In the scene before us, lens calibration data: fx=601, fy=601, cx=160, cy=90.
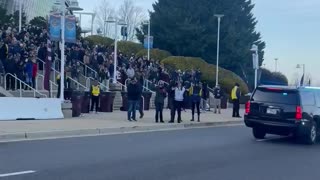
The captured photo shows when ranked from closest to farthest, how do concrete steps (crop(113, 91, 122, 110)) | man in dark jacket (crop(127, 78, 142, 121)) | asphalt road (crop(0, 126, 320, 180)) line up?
asphalt road (crop(0, 126, 320, 180)), man in dark jacket (crop(127, 78, 142, 121)), concrete steps (crop(113, 91, 122, 110))

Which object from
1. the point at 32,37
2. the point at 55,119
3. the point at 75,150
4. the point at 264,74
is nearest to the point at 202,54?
the point at 264,74

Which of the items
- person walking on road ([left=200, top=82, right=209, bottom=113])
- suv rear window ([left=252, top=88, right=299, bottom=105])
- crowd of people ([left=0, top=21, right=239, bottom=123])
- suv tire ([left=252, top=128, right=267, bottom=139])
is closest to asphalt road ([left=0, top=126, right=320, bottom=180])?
suv tire ([left=252, top=128, right=267, bottom=139])

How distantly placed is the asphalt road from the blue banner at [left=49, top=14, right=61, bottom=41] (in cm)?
768

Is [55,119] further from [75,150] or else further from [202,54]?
[202,54]

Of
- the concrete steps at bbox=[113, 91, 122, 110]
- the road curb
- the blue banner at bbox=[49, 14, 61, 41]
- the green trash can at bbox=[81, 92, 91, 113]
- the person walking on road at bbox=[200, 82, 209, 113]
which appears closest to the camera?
the road curb

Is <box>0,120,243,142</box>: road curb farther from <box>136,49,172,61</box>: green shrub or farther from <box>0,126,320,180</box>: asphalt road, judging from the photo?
<box>136,49,172,61</box>: green shrub

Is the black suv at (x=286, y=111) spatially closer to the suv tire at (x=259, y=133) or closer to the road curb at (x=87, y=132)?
the suv tire at (x=259, y=133)

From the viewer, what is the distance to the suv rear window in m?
19.1

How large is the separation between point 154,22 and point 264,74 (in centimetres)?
1454

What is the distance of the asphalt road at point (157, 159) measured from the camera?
452 inches

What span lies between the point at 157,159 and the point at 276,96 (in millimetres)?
6888

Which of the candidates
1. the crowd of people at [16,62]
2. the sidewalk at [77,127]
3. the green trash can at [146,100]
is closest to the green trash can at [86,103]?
the sidewalk at [77,127]

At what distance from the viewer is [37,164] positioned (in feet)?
40.4

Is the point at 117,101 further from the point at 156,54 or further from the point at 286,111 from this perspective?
the point at 156,54
